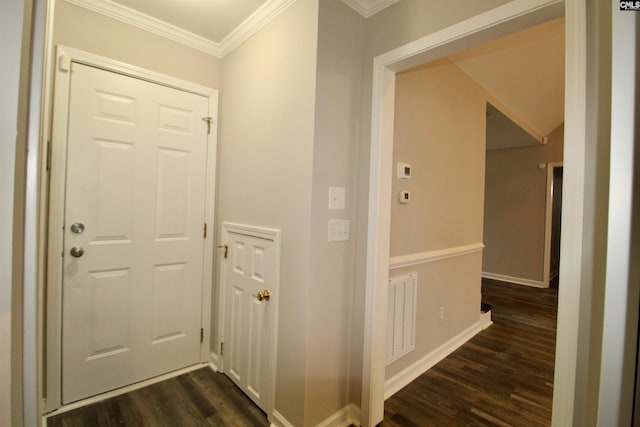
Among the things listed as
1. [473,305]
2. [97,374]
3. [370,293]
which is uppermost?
[370,293]

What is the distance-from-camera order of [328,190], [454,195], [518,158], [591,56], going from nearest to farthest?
[591,56]
[328,190]
[454,195]
[518,158]

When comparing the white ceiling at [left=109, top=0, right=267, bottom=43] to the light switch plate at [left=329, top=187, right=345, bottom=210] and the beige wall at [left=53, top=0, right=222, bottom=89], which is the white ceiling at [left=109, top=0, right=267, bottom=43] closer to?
the beige wall at [left=53, top=0, right=222, bottom=89]

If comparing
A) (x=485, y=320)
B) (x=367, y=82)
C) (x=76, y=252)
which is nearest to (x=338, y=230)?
(x=367, y=82)

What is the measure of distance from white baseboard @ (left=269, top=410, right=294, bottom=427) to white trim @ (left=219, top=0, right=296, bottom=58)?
239cm

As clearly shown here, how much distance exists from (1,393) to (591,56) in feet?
5.29

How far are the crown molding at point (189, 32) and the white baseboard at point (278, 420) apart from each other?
7.86 feet

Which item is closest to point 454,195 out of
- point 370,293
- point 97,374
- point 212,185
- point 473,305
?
point 473,305

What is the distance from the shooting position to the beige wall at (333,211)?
138cm

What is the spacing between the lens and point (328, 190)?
144 centimetres

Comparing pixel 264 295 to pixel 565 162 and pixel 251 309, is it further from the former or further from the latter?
pixel 565 162

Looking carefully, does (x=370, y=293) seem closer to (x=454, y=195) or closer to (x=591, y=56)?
(x=591, y=56)

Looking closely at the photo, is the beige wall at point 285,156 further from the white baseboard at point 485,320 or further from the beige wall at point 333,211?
the white baseboard at point 485,320

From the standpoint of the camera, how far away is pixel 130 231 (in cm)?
180

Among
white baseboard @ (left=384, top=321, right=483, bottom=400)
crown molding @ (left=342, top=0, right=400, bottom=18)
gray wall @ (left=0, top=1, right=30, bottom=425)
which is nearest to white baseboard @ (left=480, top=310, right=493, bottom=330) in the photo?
white baseboard @ (left=384, top=321, right=483, bottom=400)
